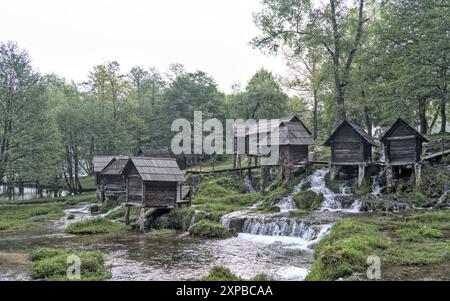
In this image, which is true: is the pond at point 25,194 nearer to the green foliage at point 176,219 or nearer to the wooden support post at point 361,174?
the green foliage at point 176,219

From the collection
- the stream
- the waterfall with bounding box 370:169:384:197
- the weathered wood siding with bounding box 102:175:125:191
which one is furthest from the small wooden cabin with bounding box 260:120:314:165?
the weathered wood siding with bounding box 102:175:125:191

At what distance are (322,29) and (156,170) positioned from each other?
19501 mm

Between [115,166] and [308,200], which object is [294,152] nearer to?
[308,200]

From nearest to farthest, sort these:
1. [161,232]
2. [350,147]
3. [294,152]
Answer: [161,232]
[350,147]
[294,152]

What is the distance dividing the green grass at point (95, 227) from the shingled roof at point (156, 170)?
13.4ft

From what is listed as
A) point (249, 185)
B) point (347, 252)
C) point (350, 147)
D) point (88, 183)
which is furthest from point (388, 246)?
point (88, 183)

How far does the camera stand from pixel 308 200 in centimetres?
3036

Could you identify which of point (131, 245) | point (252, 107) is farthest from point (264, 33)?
point (131, 245)

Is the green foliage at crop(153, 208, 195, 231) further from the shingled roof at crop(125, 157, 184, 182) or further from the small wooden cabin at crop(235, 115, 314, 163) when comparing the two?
the small wooden cabin at crop(235, 115, 314, 163)

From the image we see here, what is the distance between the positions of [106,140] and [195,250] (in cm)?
4115

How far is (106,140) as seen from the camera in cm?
5891

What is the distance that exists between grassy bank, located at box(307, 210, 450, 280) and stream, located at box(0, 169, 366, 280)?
1747 millimetres

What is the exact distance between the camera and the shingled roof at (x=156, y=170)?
29.6 meters
